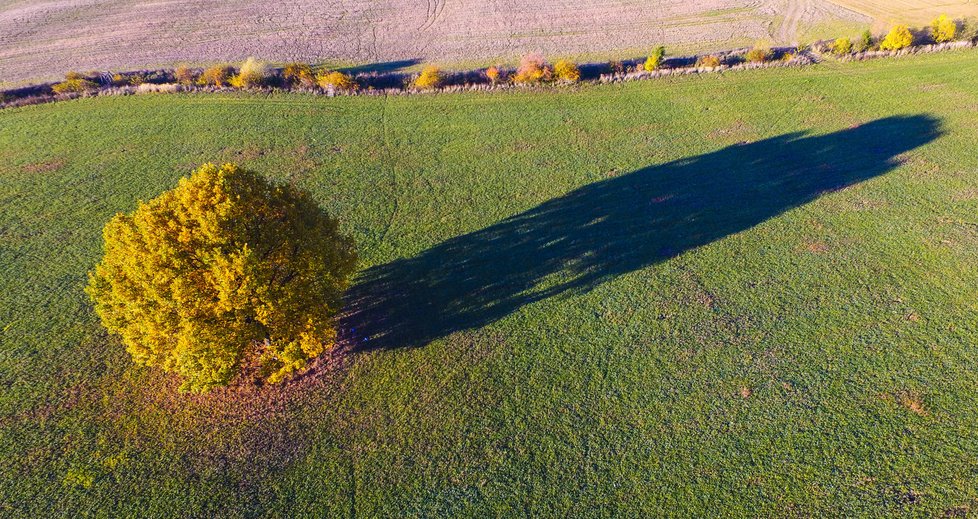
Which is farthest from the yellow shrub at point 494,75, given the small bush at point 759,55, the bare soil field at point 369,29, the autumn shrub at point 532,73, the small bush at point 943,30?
the small bush at point 943,30

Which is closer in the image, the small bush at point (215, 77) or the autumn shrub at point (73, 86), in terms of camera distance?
the autumn shrub at point (73, 86)

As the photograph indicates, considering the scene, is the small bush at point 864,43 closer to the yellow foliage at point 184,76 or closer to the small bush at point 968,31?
the small bush at point 968,31

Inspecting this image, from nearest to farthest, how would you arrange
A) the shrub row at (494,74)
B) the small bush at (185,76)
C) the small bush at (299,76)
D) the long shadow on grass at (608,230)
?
the long shadow on grass at (608,230), the shrub row at (494,74), the small bush at (299,76), the small bush at (185,76)

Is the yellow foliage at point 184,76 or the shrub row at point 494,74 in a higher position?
the yellow foliage at point 184,76

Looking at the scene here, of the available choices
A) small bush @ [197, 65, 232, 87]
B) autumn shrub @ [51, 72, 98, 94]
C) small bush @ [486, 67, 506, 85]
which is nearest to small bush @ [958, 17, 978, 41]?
small bush @ [486, 67, 506, 85]

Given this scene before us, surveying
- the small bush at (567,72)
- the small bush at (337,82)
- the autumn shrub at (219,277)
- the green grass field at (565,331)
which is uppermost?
the small bush at (337,82)

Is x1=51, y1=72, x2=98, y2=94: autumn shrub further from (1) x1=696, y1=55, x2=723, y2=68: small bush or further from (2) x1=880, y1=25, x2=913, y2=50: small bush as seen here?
(2) x1=880, y1=25, x2=913, y2=50: small bush

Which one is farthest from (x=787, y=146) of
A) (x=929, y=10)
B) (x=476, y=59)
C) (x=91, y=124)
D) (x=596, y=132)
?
(x=91, y=124)

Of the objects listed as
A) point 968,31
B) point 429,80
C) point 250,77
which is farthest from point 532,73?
point 968,31
